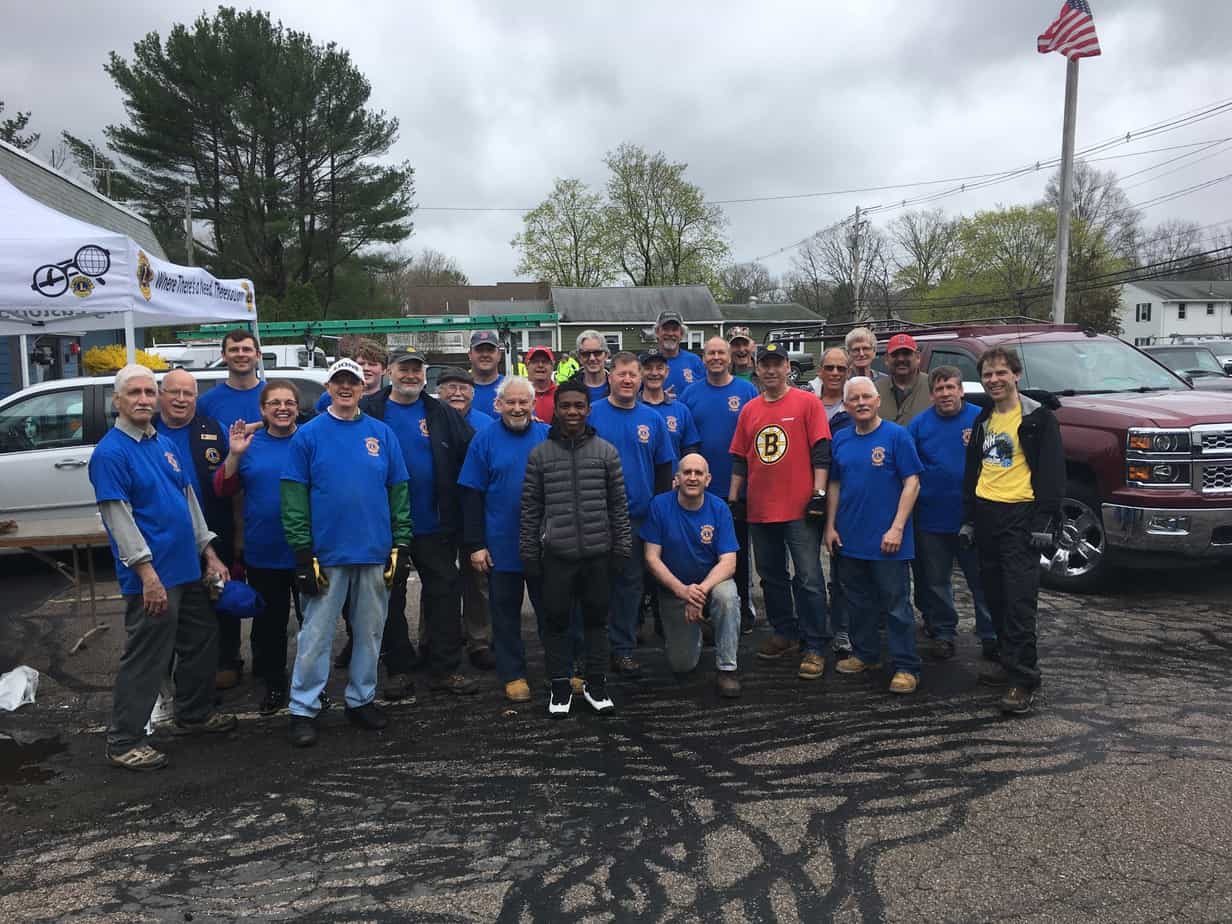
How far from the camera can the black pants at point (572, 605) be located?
4715 millimetres

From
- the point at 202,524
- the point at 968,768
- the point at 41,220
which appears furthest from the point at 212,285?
the point at 968,768

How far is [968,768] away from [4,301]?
20.7 ft

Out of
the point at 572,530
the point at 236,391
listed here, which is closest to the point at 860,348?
the point at 572,530

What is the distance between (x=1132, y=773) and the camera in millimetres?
3832

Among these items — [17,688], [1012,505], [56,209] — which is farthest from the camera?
[56,209]

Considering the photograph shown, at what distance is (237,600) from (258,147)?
1250 inches

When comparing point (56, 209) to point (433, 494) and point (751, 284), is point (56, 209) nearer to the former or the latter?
point (433, 494)

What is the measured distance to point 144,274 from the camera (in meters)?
6.48

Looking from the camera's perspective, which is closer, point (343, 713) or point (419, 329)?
point (343, 713)

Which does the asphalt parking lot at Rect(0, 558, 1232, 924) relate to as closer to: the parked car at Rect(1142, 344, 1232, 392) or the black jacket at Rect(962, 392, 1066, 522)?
→ the black jacket at Rect(962, 392, 1066, 522)

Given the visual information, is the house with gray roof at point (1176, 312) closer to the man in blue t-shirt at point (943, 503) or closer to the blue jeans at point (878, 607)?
the man in blue t-shirt at point (943, 503)

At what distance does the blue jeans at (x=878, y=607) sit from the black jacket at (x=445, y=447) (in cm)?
235

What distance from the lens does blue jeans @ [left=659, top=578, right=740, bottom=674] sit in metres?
5.04

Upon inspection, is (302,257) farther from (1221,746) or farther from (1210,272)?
(1210,272)
